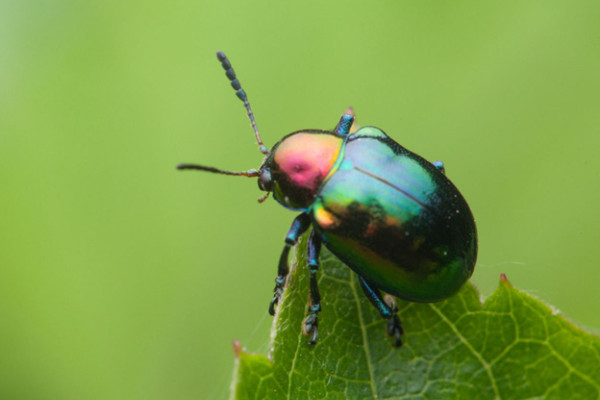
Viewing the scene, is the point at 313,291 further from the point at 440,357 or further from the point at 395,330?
the point at 440,357

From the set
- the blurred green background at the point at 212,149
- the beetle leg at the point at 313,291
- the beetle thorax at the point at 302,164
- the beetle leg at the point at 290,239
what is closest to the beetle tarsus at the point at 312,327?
the beetle leg at the point at 313,291

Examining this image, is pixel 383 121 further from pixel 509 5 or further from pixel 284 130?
pixel 509 5

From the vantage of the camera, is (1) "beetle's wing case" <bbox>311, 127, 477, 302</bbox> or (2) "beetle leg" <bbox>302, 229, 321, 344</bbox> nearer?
(2) "beetle leg" <bbox>302, 229, 321, 344</bbox>

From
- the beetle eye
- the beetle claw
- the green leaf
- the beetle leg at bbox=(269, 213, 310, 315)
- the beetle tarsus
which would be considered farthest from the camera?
the beetle eye

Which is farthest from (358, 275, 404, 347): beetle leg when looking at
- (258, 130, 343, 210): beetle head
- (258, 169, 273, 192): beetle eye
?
(258, 169, 273, 192): beetle eye

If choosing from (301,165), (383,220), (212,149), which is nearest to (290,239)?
(301,165)

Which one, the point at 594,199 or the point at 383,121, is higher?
the point at 383,121

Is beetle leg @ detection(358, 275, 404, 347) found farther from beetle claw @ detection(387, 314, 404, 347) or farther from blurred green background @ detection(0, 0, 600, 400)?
blurred green background @ detection(0, 0, 600, 400)

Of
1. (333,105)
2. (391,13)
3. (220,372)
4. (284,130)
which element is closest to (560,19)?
(391,13)
